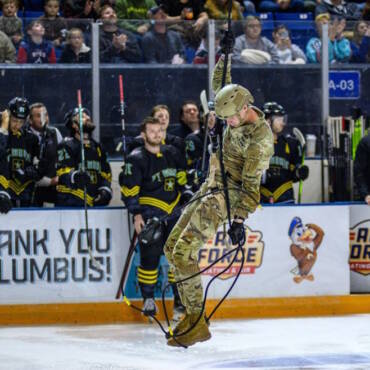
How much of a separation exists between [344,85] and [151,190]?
2715mm

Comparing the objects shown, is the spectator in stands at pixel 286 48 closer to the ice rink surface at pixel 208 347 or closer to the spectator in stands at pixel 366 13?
the spectator in stands at pixel 366 13

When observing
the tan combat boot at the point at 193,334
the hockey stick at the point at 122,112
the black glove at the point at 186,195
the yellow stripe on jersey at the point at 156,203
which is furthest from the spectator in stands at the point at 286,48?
the tan combat boot at the point at 193,334

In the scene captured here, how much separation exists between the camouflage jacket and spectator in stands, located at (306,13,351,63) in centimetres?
343

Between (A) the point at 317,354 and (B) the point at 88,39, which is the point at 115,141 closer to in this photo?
(B) the point at 88,39

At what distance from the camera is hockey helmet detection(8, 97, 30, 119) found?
993 centimetres

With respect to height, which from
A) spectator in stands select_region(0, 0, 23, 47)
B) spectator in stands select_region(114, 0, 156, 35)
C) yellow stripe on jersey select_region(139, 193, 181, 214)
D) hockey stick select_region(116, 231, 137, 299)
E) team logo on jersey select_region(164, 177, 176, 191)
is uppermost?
spectator in stands select_region(114, 0, 156, 35)

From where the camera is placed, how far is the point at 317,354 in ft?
27.1

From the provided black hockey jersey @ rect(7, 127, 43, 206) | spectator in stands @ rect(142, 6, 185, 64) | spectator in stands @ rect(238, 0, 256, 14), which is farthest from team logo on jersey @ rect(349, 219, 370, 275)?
spectator in stands @ rect(238, 0, 256, 14)

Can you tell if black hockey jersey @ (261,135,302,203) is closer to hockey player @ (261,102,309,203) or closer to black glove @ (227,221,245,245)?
hockey player @ (261,102,309,203)

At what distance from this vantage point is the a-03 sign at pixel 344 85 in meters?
11.3

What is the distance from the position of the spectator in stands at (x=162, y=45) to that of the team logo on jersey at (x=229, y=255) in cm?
205

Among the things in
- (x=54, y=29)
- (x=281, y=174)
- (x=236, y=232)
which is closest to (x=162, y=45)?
(x=54, y=29)

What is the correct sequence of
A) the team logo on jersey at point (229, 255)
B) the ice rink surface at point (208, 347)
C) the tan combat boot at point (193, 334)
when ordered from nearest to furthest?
the tan combat boot at point (193, 334)
the ice rink surface at point (208, 347)
the team logo on jersey at point (229, 255)

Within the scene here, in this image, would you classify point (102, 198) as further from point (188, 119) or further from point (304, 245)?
point (304, 245)
